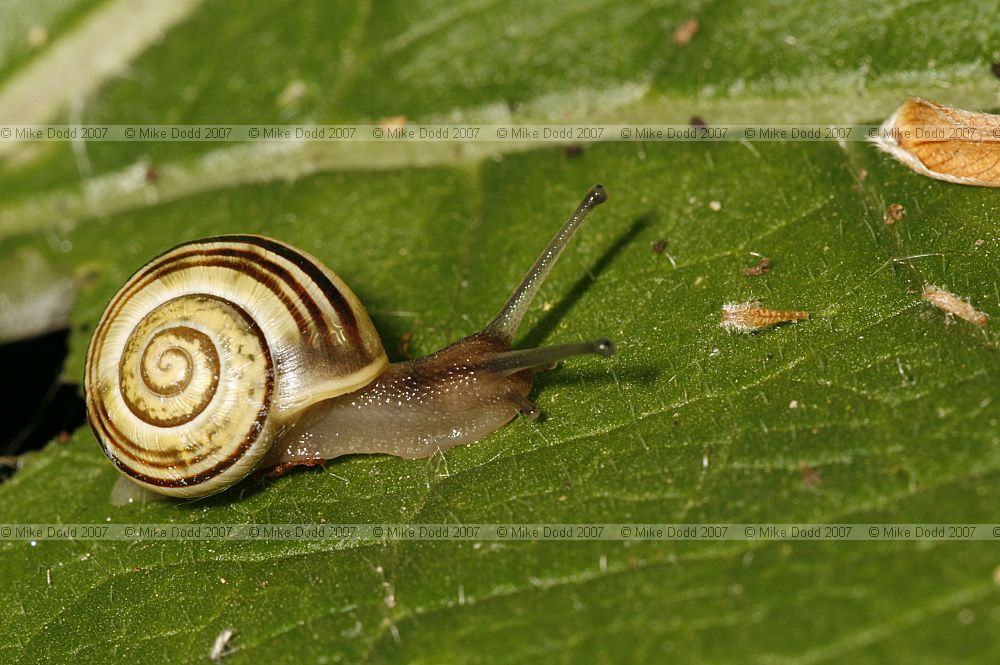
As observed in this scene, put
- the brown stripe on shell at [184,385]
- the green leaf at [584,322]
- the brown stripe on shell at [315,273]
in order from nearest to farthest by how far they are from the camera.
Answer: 1. the green leaf at [584,322]
2. the brown stripe on shell at [184,385]
3. the brown stripe on shell at [315,273]

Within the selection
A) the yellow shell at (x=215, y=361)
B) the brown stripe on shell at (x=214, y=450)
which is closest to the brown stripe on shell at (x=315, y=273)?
the yellow shell at (x=215, y=361)

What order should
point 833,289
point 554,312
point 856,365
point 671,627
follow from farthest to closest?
point 554,312
point 833,289
point 856,365
point 671,627

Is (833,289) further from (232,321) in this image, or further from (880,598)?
(232,321)

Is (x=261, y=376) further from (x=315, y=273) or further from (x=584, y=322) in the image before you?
(x=584, y=322)

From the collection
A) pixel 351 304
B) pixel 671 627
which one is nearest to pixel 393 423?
pixel 351 304

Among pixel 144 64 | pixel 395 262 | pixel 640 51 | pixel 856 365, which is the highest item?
pixel 144 64

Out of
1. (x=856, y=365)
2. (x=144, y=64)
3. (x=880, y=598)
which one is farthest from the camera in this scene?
(x=144, y=64)

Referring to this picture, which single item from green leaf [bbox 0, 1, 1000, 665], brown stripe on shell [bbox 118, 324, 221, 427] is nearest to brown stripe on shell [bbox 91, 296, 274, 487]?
brown stripe on shell [bbox 118, 324, 221, 427]

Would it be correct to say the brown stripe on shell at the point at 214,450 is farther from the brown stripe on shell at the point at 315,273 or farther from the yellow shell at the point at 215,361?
the brown stripe on shell at the point at 315,273
